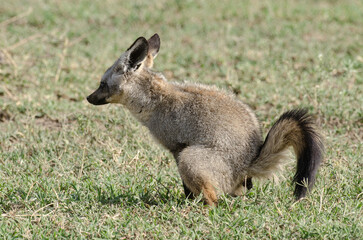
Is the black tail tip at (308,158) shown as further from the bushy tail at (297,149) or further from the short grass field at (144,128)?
the short grass field at (144,128)

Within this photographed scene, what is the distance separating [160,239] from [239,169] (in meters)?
1.01

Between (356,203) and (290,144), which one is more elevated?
(290,144)

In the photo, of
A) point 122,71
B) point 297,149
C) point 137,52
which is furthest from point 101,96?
point 297,149

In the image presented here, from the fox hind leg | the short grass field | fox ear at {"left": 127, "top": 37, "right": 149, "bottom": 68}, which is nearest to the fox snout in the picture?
fox ear at {"left": 127, "top": 37, "right": 149, "bottom": 68}

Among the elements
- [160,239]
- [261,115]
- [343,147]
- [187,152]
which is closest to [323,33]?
[261,115]

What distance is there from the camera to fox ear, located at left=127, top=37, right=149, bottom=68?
523cm

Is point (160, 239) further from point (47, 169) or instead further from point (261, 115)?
point (261, 115)

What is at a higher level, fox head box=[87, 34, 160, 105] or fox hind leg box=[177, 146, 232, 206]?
fox head box=[87, 34, 160, 105]

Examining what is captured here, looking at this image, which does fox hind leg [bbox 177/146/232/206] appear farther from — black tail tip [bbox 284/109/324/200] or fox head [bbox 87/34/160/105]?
fox head [bbox 87/34/160/105]

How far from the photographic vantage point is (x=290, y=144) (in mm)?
4719

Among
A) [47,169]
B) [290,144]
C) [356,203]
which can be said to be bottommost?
[47,169]

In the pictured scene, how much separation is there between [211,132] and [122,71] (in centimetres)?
115

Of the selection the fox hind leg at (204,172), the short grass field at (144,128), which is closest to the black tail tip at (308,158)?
the short grass field at (144,128)

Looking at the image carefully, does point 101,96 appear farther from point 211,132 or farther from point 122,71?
point 211,132
